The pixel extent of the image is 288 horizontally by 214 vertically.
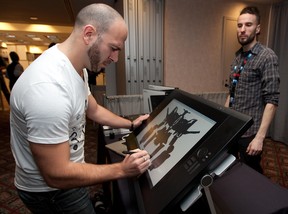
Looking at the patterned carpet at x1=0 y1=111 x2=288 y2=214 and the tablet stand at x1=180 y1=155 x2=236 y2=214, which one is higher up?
the tablet stand at x1=180 y1=155 x2=236 y2=214

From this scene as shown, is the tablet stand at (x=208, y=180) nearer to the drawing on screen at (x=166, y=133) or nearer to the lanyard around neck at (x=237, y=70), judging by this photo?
the drawing on screen at (x=166, y=133)

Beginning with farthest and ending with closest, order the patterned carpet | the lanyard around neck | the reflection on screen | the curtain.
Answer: the curtain, the patterned carpet, the lanyard around neck, the reflection on screen

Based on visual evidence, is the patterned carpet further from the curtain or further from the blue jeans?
the blue jeans

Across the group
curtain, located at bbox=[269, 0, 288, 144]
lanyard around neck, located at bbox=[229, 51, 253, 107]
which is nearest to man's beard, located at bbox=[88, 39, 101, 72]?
lanyard around neck, located at bbox=[229, 51, 253, 107]

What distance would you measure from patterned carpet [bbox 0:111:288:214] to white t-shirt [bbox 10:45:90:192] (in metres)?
1.40

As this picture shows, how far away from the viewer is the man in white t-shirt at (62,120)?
0.63m

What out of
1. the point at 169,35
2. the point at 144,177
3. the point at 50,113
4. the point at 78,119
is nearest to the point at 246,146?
the point at 144,177

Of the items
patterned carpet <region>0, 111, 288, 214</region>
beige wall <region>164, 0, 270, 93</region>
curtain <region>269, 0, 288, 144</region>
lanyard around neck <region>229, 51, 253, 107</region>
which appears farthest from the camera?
curtain <region>269, 0, 288, 144</region>

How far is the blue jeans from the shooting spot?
2.79 ft

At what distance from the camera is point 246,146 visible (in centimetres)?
148

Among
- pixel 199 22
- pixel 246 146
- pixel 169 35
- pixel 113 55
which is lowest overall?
pixel 246 146

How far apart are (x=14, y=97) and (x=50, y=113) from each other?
0.19 meters

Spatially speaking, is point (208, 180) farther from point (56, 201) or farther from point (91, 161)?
point (91, 161)

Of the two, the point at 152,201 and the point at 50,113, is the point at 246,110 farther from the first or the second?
the point at 50,113
